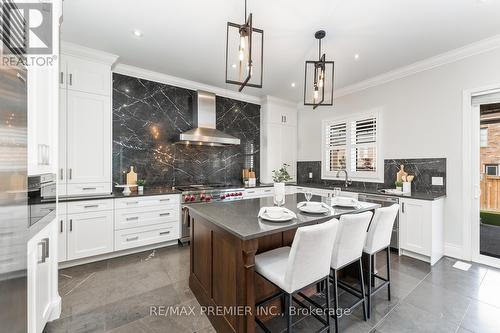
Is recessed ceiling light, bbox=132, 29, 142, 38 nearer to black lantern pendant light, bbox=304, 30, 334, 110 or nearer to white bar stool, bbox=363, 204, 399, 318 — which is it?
black lantern pendant light, bbox=304, 30, 334, 110

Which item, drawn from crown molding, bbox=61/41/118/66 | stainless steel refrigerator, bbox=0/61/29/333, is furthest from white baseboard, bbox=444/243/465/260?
crown molding, bbox=61/41/118/66

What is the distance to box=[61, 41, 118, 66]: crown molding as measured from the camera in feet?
8.76

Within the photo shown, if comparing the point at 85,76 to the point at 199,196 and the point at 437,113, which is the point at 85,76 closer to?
the point at 199,196

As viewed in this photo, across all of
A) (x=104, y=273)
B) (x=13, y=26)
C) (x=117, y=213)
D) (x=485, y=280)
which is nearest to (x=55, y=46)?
(x=13, y=26)

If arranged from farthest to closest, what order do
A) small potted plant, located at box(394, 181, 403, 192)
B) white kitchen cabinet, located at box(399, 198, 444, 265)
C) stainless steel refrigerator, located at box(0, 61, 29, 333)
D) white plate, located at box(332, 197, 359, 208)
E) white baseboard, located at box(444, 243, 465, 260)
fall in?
small potted plant, located at box(394, 181, 403, 192)
white baseboard, located at box(444, 243, 465, 260)
white kitchen cabinet, located at box(399, 198, 444, 265)
white plate, located at box(332, 197, 359, 208)
stainless steel refrigerator, located at box(0, 61, 29, 333)

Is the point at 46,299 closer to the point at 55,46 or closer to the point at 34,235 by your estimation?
the point at 34,235

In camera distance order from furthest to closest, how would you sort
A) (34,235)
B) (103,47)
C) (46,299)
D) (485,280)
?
(103,47) → (485,280) → (46,299) → (34,235)

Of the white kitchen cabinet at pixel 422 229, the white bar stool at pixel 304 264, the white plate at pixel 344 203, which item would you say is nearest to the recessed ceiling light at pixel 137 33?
the white bar stool at pixel 304 264

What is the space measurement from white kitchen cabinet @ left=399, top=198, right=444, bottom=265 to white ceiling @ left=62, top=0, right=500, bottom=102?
2.16 meters

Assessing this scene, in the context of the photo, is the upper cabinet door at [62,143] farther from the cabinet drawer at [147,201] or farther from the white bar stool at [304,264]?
the white bar stool at [304,264]

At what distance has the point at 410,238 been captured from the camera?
2979mm

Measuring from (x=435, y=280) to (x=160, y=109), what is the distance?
15.4 feet

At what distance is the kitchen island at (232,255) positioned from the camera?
1.35 metres

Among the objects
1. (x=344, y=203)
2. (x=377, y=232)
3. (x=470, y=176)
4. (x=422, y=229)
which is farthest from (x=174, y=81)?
(x=470, y=176)
